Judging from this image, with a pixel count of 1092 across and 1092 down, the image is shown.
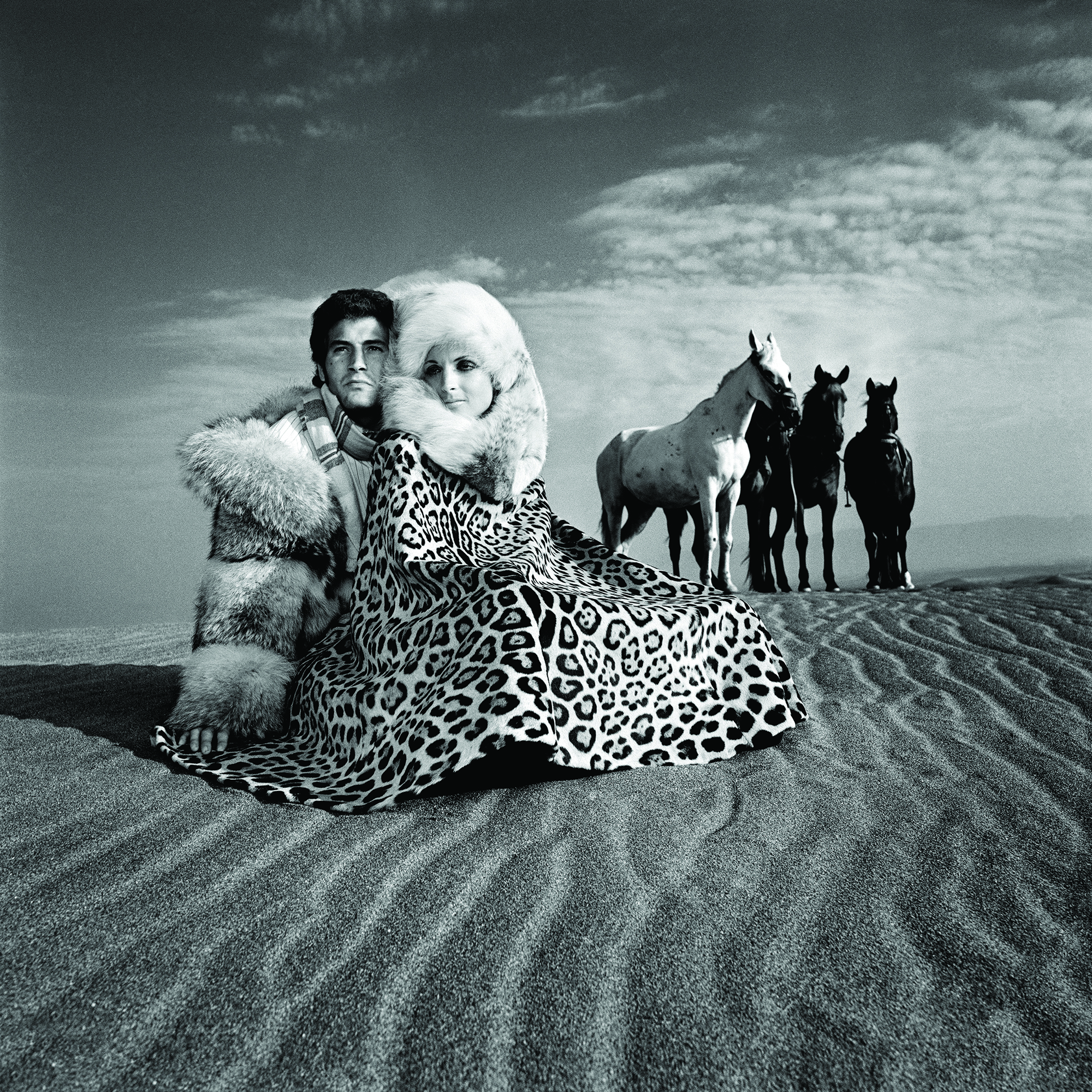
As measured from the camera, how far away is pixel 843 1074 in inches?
59.6

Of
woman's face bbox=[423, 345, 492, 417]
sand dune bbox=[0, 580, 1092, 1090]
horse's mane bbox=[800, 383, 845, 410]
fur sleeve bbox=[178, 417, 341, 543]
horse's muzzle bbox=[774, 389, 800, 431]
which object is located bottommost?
sand dune bbox=[0, 580, 1092, 1090]

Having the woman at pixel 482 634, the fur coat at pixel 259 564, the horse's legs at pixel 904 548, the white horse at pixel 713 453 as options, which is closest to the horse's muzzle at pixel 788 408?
the white horse at pixel 713 453

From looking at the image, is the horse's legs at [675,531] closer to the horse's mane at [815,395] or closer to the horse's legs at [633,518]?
the horse's legs at [633,518]

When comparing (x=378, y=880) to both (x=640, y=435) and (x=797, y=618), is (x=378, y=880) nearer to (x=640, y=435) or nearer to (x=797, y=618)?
(x=797, y=618)

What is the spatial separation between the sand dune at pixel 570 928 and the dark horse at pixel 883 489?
10.1m

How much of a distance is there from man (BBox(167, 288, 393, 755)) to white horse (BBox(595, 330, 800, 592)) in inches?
315

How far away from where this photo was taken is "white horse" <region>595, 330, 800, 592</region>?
11.3m

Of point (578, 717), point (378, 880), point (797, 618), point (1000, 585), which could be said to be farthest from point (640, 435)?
point (378, 880)

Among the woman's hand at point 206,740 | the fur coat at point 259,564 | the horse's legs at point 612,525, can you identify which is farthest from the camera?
the horse's legs at point 612,525

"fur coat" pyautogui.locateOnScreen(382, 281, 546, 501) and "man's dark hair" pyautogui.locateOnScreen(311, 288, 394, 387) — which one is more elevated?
"man's dark hair" pyautogui.locateOnScreen(311, 288, 394, 387)

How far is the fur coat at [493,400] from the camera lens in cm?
364

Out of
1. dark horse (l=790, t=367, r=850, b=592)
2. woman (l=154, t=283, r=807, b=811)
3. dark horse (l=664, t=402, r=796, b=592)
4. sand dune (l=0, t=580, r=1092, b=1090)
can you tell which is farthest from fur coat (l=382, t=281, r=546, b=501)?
dark horse (l=790, t=367, r=850, b=592)

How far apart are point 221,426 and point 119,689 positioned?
2082 millimetres

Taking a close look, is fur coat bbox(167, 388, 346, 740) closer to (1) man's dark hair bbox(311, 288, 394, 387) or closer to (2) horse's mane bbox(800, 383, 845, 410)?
(1) man's dark hair bbox(311, 288, 394, 387)
